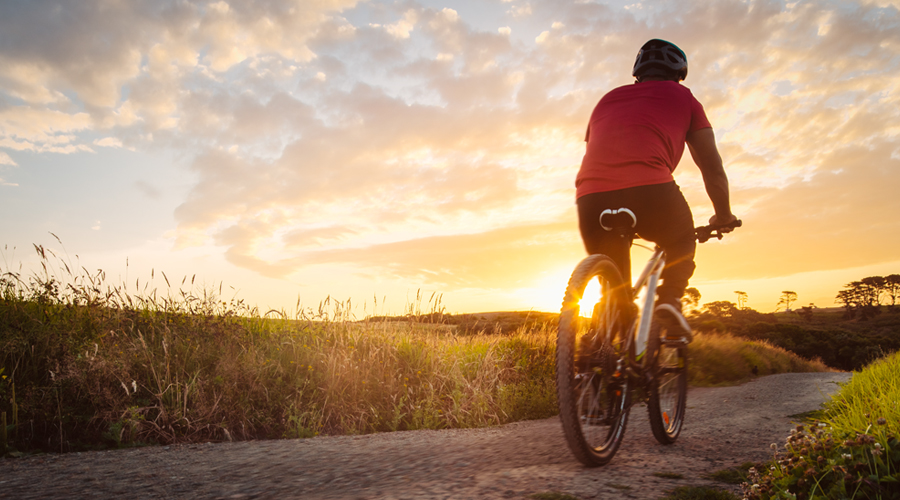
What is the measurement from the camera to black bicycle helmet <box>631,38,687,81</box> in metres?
3.05

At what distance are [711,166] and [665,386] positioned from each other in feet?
5.06

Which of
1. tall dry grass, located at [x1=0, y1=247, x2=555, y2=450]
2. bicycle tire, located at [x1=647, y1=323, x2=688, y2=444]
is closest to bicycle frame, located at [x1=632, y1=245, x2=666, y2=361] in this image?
bicycle tire, located at [x1=647, y1=323, x2=688, y2=444]

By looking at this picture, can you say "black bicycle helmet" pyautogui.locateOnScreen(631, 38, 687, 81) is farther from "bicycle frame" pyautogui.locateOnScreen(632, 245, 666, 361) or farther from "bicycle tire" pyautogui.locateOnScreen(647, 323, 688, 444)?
"bicycle tire" pyautogui.locateOnScreen(647, 323, 688, 444)

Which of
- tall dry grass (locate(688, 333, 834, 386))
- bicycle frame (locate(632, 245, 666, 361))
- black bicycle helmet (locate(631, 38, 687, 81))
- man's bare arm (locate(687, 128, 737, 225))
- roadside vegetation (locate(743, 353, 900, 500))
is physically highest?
black bicycle helmet (locate(631, 38, 687, 81))

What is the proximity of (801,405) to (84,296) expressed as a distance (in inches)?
312

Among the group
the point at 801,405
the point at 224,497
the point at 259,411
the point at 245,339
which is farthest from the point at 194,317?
the point at 801,405

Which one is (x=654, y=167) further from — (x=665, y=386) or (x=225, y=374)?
(x=225, y=374)

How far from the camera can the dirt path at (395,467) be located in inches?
82.0

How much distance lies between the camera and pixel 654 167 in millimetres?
2650

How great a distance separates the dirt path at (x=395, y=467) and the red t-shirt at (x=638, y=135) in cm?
151

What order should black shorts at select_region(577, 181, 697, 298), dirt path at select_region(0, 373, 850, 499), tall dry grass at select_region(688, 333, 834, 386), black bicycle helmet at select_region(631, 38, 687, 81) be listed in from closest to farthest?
dirt path at select_region(0, 373, 850, 499), black shorts at select_region(577, 181, 697, 298), black bicycle helmet at select_region(631, 38, 687, 81), tall dry grass at select_region(688, 333, 834, 386)

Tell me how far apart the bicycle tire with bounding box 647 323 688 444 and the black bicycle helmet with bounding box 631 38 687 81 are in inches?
63.5

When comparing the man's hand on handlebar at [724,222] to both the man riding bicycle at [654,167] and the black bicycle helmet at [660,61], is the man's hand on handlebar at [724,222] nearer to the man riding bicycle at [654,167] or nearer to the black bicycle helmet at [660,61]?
the man riding bicycle at [654,167]

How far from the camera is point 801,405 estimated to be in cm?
515
